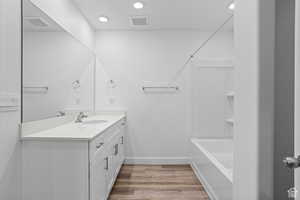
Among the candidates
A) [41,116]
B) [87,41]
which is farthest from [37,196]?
[87,41]

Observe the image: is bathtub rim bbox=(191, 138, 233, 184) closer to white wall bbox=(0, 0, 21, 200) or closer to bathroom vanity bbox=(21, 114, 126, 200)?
bathroom vanity bbox=(21, 114, 126, 200)

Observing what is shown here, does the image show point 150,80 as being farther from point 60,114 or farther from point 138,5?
point 60,114

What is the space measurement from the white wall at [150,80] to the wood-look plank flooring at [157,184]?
0.36 metres

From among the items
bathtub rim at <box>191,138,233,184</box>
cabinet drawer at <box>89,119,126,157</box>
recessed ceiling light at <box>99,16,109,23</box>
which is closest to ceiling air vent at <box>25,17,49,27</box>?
cabinet drawer at <box>89,119,126,157</box>

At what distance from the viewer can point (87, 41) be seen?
3.69 meters

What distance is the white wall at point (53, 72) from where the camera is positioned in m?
1.97

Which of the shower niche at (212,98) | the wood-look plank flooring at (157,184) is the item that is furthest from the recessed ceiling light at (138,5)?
the wood-look plank flooring at (157,184)

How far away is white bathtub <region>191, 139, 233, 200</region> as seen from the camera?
2115 mm

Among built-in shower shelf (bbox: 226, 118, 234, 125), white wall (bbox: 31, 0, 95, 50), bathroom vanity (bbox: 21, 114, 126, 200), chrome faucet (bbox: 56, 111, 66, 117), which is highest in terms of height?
white wall (bbox: 31, 0, 95, 50)

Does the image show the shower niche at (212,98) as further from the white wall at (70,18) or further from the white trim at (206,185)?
the white wall at (70,18)

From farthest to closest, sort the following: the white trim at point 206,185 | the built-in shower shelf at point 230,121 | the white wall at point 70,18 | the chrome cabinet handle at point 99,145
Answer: the built-in shower shelf at point 230,121
the white trim at point 206,185
the white wall at point 70,18
the chrome cabinet handle at point 99,145

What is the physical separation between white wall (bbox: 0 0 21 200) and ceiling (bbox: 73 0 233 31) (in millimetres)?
1491

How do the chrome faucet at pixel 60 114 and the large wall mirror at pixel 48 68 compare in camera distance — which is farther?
the chrome faucet at pixel 60 114

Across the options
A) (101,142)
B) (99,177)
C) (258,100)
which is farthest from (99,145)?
(258,100)
